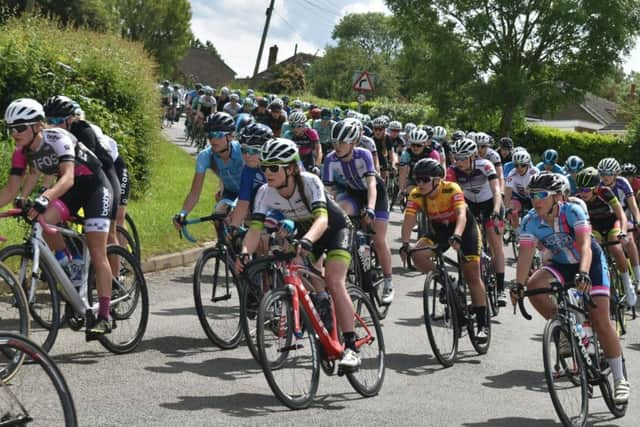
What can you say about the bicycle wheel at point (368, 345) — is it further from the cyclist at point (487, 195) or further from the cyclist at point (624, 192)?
the cyclist at point (624, 192)

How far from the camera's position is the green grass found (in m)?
12.7

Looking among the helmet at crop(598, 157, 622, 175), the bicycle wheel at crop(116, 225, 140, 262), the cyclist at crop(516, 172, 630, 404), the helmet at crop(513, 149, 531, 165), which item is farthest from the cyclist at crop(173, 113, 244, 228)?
the helmet at crop(513, 149, 531, 165)

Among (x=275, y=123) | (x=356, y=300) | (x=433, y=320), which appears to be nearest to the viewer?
(x=356, y=300)

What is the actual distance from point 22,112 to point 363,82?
71.1 ft

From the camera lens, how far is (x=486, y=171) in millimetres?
11742

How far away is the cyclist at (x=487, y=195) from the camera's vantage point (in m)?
11.6

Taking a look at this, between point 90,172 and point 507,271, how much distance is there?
969 centimetres

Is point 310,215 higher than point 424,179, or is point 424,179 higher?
point 424,179

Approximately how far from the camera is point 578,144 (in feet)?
144

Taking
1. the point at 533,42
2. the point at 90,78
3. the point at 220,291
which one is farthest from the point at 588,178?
the point at 533,42

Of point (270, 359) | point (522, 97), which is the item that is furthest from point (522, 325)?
point (522, 97)

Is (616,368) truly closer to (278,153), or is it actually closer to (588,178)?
(278,153)

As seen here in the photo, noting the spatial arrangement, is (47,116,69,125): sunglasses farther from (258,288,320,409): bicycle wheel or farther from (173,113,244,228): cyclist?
(258,288,320,409): bicycle wheel

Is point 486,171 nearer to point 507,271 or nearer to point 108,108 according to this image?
point 507,271
